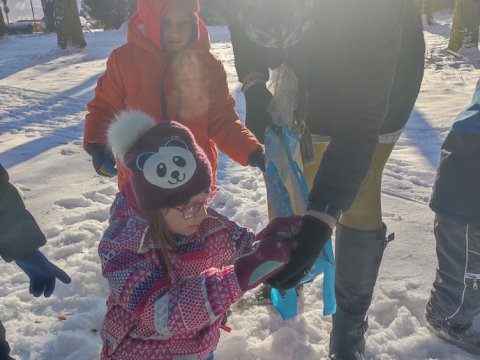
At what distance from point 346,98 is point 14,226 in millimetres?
1122

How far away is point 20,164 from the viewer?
4.46 metres

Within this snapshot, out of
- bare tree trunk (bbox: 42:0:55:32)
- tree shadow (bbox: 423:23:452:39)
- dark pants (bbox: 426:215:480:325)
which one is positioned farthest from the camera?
bare tree trunk (bbox: 42:0:55:32)

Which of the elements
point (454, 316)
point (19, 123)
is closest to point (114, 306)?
point (454, 316)

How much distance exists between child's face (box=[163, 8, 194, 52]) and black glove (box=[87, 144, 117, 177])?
513 mm

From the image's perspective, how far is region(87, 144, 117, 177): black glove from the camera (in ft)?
7.04

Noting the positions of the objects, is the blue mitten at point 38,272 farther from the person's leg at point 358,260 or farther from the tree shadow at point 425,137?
the tree shadow at point 425,137

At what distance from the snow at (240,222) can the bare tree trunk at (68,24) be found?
227 inches

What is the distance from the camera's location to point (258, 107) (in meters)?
1.99

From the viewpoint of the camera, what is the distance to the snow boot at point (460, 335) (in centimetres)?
214

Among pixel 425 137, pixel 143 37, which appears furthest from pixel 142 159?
pixel 425 137

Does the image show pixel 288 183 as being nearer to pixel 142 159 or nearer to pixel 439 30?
pixel 142 159

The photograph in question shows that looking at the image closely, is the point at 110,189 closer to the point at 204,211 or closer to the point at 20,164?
the point at 20,164

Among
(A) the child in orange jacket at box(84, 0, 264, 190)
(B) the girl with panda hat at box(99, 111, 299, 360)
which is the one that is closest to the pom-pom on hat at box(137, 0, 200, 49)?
(A) the child in orange jacket at box(84, 0, 264, 190)

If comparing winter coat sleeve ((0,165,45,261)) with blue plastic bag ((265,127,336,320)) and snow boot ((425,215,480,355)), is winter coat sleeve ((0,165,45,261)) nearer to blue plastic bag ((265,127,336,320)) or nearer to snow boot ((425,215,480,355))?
blue plastic bag ((265,127,336,320))
